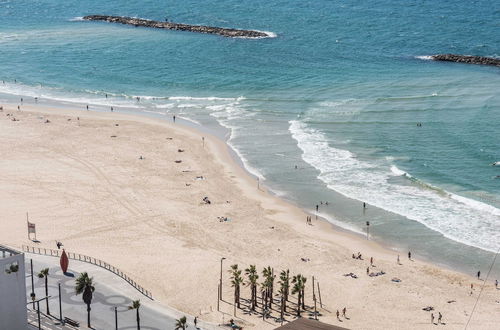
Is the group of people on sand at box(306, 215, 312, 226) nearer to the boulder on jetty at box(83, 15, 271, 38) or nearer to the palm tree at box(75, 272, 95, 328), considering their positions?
the palm tree at box(75, 272, 95, 328)

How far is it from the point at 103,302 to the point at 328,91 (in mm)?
69050

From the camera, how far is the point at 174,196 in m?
80.9

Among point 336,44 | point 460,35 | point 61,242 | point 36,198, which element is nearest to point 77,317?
point 61,242

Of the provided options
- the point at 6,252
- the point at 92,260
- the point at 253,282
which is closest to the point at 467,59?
the point at 253,282

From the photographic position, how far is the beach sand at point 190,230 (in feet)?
198

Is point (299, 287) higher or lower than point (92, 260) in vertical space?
higher

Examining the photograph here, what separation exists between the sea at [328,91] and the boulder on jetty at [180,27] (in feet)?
9.28

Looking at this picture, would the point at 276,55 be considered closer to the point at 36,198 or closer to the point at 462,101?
the point at 462,101

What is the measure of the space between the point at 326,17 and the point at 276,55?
32.5 metres

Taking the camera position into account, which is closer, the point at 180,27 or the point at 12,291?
the point at 12,291

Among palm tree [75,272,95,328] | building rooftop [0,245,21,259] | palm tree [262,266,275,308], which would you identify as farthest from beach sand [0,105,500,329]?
building rooftop [0,245,21,259]

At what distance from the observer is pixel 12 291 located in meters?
48.6

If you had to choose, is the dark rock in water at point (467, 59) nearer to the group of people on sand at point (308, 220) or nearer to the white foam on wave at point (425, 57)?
the white foam on wave at point (425, 57)

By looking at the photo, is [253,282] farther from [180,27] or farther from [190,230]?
[180,27]
